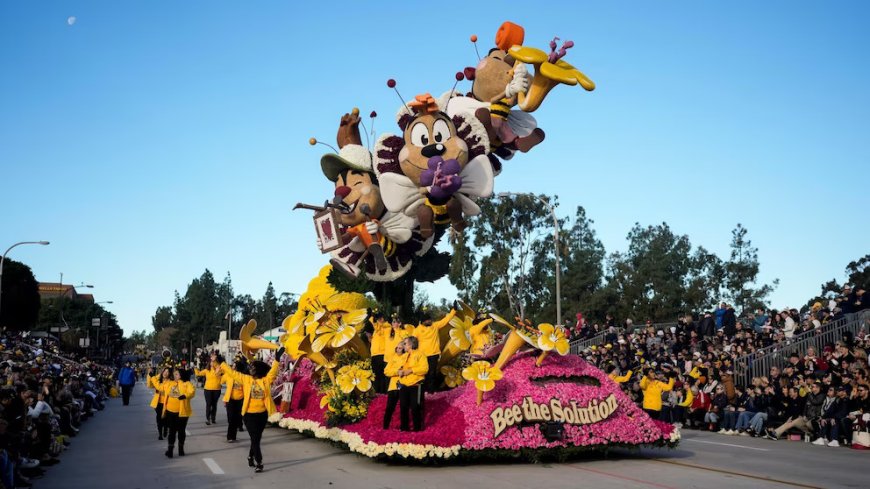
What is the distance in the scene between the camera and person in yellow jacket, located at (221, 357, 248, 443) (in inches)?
583

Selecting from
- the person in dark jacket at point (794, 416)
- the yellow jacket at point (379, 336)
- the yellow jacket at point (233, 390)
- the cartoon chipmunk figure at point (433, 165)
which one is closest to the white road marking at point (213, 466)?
the yellow jacket at point (233, 390)

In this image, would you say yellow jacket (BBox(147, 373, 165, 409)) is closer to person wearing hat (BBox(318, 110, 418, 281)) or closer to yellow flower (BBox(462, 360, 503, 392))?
person wearing hat (BBox(318, 110, 418, 281))

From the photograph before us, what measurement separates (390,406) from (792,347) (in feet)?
48.1

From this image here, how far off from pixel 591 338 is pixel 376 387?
66.8 feet

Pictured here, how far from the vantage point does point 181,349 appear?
12119 cm

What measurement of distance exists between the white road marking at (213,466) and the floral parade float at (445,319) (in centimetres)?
198

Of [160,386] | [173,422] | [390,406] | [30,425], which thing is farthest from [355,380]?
[30,425]

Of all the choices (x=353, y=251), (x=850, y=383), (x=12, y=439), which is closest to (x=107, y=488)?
(x=12, y=439)

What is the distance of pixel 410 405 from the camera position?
12.2 m

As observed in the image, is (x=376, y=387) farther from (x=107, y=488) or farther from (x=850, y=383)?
(x=850, y=383)

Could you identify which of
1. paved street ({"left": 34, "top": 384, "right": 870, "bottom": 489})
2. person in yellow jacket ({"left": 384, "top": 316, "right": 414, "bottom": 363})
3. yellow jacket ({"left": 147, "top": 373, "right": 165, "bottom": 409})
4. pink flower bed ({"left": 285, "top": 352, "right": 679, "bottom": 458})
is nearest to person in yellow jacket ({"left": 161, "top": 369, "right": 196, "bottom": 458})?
paved street ({"left": 34, "top": 384, "right": 870, "bottom": 489})

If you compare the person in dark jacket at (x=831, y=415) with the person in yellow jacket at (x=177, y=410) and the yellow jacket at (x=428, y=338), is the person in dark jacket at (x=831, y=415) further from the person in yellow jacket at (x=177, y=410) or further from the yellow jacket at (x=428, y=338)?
the person in yellow jacket at (x=177, y=410)

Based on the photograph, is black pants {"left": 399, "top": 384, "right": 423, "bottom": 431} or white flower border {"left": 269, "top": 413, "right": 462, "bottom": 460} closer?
white flower border {"left": 269, "top": 413, "right": 462, "bottom": 460}

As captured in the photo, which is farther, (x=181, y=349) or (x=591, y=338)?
(x=181, y=349)
